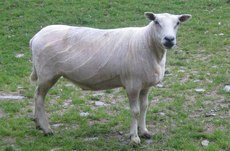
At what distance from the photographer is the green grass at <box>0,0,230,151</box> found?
26.9 feet

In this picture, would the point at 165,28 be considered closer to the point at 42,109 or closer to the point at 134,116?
the point at 134,116

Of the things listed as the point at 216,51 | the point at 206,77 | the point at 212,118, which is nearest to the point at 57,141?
the point at 212,118

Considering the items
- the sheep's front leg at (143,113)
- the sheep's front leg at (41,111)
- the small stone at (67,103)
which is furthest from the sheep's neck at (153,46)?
the small stone at (67,103)

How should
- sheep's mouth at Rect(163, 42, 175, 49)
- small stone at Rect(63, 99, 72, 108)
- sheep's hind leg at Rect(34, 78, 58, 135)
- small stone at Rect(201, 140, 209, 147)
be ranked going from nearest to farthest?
sheep's mouth at Rect(163, 42, 175, 49) → small stone at Rect(201, 140, 209, 147) → sheep's hind leg at Rect(34, 78, 58, 135) → small stone at Rect(63, 99, 72, 108)

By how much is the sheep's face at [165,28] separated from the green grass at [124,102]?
1.79 metres

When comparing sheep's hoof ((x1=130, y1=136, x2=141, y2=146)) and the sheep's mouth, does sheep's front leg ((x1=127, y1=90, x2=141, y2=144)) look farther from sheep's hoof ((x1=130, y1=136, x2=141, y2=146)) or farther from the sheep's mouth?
the sheep's mouth

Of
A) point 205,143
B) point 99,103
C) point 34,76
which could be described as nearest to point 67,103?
point 99,103

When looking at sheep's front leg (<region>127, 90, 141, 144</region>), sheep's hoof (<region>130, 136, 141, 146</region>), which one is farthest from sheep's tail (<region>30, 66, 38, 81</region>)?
sheep's hoof (<region>130, 136, 141, 146</region>)

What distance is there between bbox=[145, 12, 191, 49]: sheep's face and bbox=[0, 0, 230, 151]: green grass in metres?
1.79

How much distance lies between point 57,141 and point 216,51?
6940 millimetres

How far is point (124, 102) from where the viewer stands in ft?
33.7

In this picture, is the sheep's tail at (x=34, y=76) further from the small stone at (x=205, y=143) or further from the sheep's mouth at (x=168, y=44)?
the small stone at (x=205, y=143)

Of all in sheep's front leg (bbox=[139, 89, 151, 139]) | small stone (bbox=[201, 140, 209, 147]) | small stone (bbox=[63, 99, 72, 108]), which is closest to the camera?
small stone (bbox=[201, 140, 209, 147])

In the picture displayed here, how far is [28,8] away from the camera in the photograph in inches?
759
